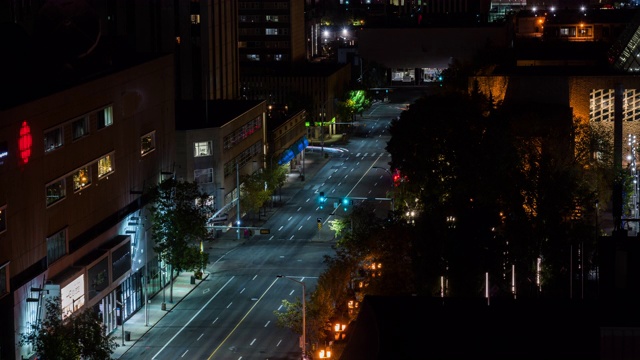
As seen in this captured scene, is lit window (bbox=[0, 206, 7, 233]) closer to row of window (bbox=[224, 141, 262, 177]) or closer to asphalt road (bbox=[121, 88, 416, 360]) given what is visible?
asphalt road (bbox=[121, 88, 416, 360])

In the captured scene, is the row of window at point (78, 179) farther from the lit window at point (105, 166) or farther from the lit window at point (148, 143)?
the lit window at point (148, 143)

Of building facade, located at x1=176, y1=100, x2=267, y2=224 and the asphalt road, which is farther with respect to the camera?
building facade, located at x1=176, y1=100, x2=267, y2=224

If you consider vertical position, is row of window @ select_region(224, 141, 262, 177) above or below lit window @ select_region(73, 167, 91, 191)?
below

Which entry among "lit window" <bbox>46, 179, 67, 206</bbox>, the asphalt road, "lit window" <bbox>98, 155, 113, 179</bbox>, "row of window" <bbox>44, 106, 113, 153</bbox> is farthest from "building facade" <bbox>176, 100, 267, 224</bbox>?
"lit window" <bbox>46, 179, 67, 206</bbox>

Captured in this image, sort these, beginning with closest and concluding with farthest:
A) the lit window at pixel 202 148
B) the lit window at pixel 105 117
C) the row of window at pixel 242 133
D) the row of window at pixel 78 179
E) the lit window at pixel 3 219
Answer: the lit window at pixel 3 219 → the row of window at pixel 78 179 → the lit window at pixel 105 117 → the lit window at pixel 202 148 → the row of window at pixel 242 133

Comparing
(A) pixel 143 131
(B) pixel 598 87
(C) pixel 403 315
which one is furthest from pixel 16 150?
(B) pixel 598 87

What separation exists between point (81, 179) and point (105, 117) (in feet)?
22.4

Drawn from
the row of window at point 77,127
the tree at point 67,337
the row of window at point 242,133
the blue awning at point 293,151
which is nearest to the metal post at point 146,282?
the row of window at point 77,127

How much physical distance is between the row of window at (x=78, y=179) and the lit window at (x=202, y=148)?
27.2 meters

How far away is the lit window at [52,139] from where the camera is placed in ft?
302

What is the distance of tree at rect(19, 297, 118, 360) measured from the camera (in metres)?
83.5

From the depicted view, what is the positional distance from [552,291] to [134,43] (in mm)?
83851

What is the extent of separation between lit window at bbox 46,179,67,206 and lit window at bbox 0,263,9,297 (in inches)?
359

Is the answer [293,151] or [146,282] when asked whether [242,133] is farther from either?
[146,282]
